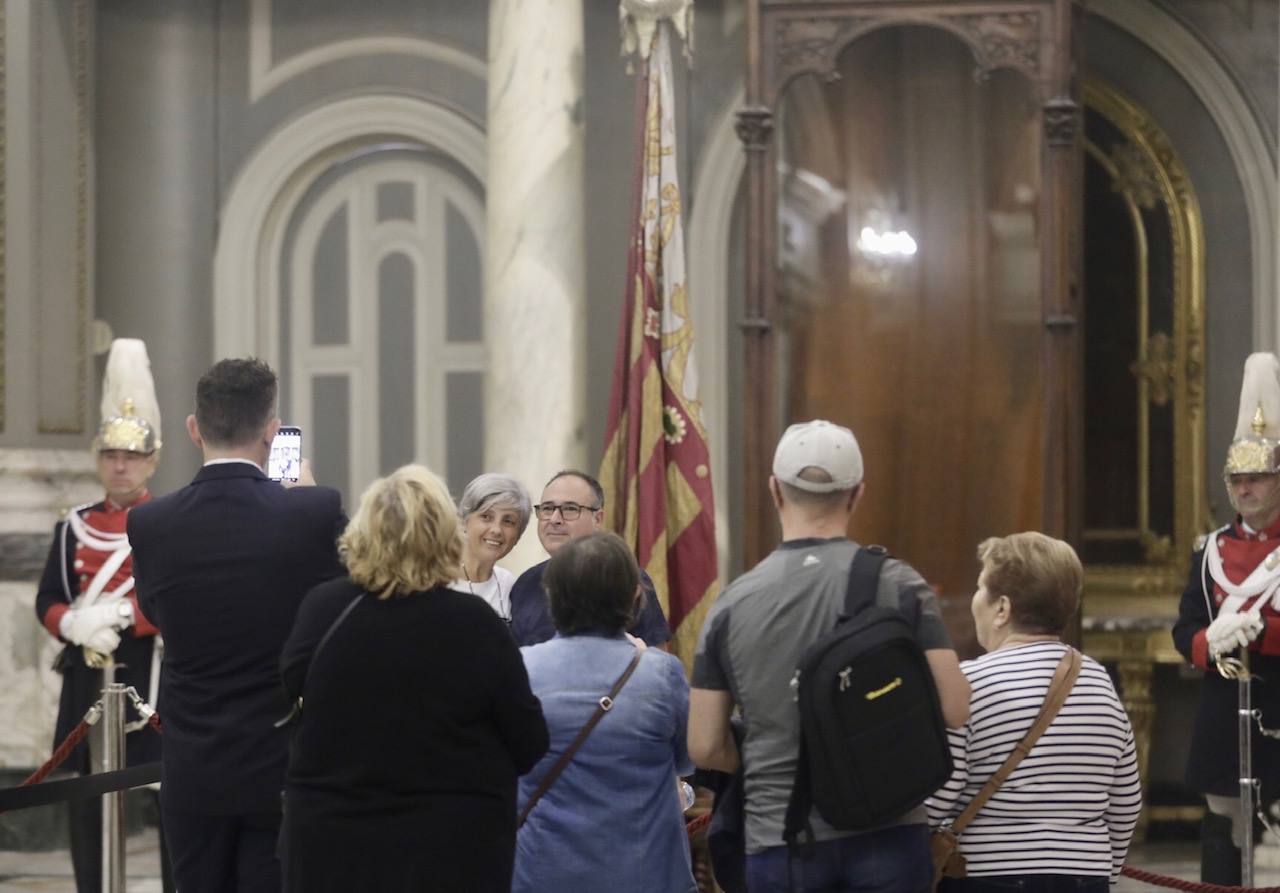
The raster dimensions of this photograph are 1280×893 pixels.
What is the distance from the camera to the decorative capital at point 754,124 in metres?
6.62

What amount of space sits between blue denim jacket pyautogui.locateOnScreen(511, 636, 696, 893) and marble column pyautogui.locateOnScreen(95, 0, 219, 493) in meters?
4.87

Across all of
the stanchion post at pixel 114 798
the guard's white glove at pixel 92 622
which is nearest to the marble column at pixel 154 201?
the guard's white glove at pixel 92 622

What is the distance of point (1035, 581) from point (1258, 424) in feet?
8.73

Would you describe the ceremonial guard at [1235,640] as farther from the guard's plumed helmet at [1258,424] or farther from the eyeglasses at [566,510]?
the eyeglasses at [566,510]

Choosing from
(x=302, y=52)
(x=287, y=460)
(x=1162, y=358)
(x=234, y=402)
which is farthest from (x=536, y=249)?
(x=234, y=402)

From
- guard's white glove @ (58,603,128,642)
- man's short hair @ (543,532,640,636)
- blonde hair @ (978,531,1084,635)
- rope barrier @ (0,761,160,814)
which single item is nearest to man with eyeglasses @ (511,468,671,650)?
man's short hair @ (543,532,640,636)

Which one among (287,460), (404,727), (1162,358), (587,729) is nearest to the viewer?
(404,727)

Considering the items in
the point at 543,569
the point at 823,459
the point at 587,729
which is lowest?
the point at 587,729

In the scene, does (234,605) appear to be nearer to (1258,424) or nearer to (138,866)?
(1258,424)

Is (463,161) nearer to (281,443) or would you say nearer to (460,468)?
(460,468)

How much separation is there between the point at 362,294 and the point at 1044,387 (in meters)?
3.07

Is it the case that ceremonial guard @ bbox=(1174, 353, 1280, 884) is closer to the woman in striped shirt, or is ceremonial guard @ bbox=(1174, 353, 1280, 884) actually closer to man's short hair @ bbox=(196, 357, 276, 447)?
the woman in striped shirt

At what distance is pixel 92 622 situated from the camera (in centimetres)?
595

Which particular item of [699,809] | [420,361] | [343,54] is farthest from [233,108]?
[699,809]
